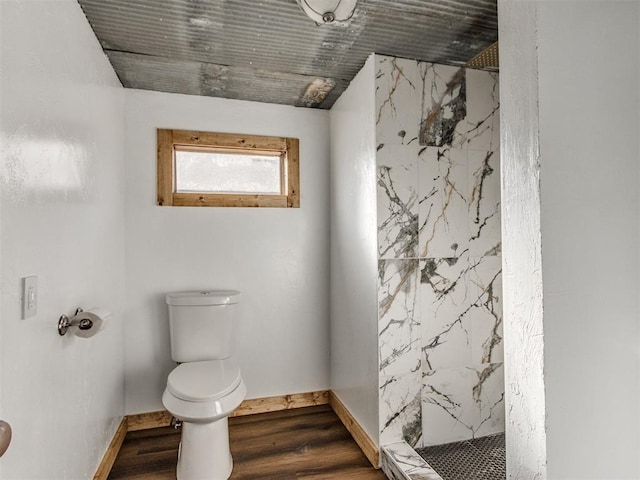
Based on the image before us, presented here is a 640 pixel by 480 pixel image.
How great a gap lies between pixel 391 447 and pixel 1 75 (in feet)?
7.07

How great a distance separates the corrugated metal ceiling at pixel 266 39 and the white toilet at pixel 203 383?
1344 mm

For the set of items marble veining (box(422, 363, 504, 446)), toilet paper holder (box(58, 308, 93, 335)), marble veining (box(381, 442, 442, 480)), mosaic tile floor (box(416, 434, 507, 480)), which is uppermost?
toilet paper holder (box(58, 308, 93, 335))

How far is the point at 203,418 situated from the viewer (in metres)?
1.78

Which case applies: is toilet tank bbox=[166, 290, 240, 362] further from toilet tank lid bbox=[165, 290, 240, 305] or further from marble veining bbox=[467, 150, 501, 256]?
marble veining bbox=[467, 150, 501, 256]

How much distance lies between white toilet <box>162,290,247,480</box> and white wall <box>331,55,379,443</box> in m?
0.69

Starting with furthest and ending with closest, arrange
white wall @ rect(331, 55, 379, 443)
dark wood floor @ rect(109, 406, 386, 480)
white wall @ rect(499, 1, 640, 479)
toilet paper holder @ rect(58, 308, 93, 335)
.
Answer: white wall @ rect(331, 55, 379, 443) → dark wood floor @ rect(109, 406, 386, 480) → toilet paper holder @ rect(58, 308, 93, 335) → white wall @ rect(499, 1, 640, 479)

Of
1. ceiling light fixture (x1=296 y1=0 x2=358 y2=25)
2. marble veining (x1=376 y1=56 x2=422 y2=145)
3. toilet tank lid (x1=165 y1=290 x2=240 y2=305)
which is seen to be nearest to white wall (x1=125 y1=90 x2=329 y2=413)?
toilet tank lid (x1=165 y1=290 x2=240 y2=305)

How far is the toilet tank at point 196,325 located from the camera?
2.33 m

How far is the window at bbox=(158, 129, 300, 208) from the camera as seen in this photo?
8.30 ft

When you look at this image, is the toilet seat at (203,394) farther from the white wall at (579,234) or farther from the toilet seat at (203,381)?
the white wall at (579,234)

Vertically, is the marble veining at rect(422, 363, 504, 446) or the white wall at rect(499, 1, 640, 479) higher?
the white wall at rect(499, 1, 640, 479)

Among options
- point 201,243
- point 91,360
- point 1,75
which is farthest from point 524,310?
point 201,243

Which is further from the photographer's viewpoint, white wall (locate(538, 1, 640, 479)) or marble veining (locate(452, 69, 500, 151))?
marble veining (locate(452, 69, 500, 151))

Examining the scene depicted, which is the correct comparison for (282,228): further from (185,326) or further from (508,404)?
(508,404)
